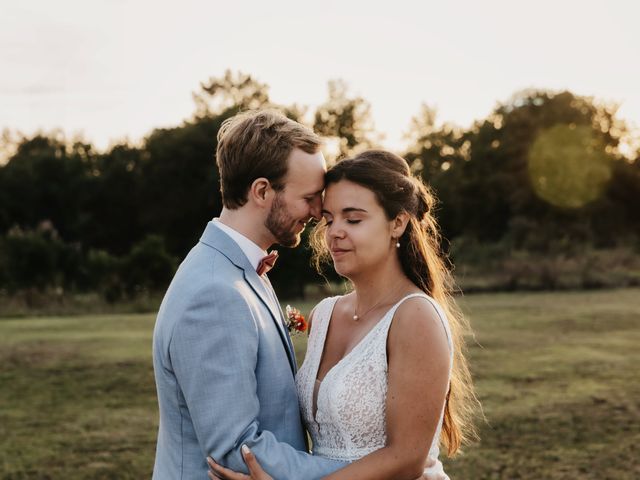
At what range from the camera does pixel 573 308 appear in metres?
23.1

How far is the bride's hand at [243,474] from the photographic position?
2.98 meters

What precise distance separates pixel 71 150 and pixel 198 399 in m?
48.6

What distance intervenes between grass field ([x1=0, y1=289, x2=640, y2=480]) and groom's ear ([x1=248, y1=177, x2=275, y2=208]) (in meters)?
5.34

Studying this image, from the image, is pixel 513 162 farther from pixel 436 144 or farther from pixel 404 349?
pixel 404 349

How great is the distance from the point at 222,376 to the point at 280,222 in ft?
2.57

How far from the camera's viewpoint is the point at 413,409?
3.25 m

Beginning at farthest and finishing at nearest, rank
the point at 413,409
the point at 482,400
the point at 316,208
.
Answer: the point at 482,400
the point at 316,208
the point at 413,409

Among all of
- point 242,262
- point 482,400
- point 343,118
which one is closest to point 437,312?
point 242,262

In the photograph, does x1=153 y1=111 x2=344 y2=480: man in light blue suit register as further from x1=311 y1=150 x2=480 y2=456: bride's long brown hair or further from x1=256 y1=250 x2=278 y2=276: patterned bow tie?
x1=311 y1=150 x2=480 y2=456: bride's long brown hair

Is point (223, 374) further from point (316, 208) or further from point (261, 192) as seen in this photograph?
point (316, 208)

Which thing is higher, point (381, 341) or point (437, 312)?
point (437, 312)

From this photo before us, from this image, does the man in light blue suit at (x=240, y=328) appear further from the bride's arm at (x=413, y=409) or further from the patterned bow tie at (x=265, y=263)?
the bride's arm at (x=413, y=409)

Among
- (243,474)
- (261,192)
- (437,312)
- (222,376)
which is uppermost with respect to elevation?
(261,192)

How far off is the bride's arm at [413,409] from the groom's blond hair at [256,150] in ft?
2.93
